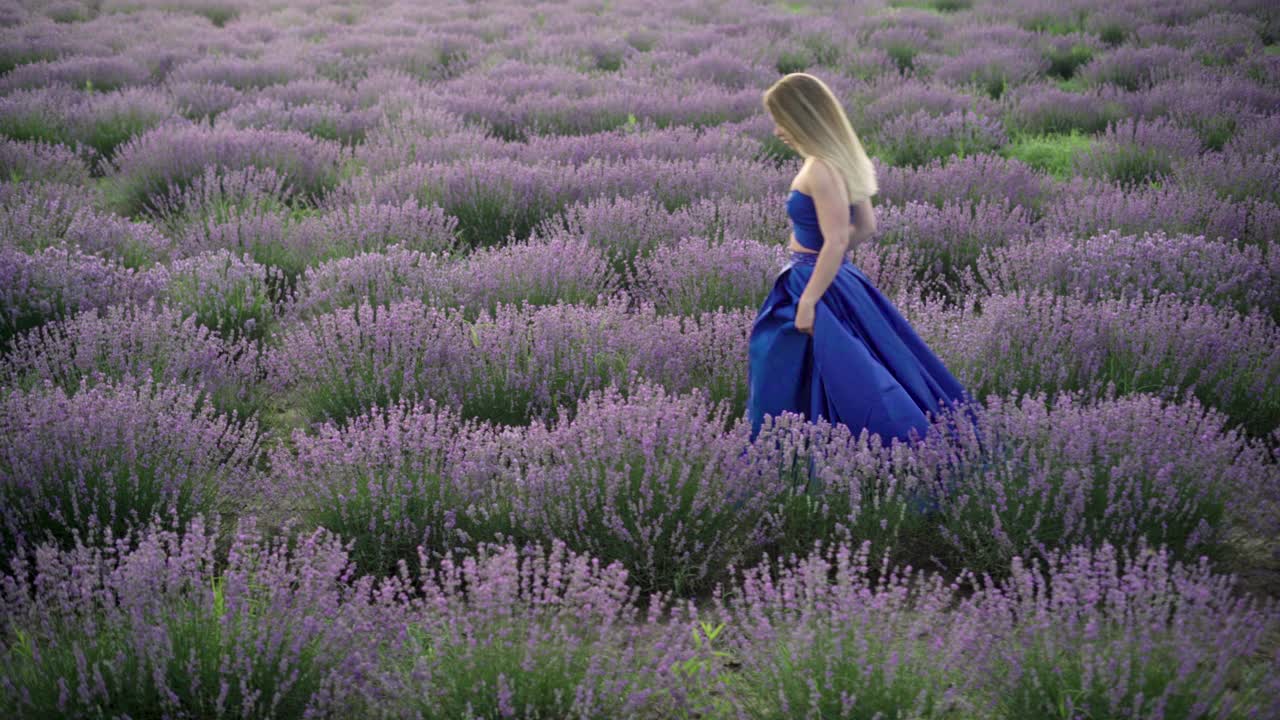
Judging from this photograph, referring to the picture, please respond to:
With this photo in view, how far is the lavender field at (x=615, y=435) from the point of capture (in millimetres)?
1946

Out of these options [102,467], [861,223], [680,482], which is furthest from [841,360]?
[102,467]

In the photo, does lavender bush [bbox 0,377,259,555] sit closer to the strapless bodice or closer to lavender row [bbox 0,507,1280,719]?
lavender row [bbox 0,507,1280,719]

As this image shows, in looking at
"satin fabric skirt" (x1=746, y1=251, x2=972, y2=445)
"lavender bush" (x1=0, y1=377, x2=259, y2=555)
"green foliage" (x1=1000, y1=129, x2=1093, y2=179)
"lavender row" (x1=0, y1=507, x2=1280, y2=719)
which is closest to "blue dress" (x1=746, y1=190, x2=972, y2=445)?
"satin fabric skirt" (x1=746, y1=251, x2=972, y2=445)

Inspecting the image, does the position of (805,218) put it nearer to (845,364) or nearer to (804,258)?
(804,258)

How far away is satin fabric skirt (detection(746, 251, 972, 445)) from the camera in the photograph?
2.88 meters

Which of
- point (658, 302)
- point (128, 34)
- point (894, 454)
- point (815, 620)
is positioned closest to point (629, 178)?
point (658, 302)

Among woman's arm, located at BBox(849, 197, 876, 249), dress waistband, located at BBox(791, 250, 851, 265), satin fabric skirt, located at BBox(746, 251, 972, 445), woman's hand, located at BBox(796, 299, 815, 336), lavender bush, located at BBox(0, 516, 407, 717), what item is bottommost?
lavender bush, located at BBox(0, 516, 407, 717)

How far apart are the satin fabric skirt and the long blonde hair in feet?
→ 1.05

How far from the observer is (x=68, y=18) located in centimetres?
1476

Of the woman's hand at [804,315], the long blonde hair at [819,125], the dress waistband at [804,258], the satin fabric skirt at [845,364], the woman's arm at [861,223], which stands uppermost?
the long blonde hair at [819,125]

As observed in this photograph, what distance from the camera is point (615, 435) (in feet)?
9.18

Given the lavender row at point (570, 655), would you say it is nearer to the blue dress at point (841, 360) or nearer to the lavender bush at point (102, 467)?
the lavender bush at point (102, 467)

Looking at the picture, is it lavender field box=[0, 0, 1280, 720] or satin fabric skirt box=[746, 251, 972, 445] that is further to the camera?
satin fabric skirt box=[746, 251, 972, 445]

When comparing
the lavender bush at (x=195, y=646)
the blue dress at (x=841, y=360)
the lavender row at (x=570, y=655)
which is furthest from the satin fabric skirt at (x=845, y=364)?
the lavender bush at (x=195, y=646)
